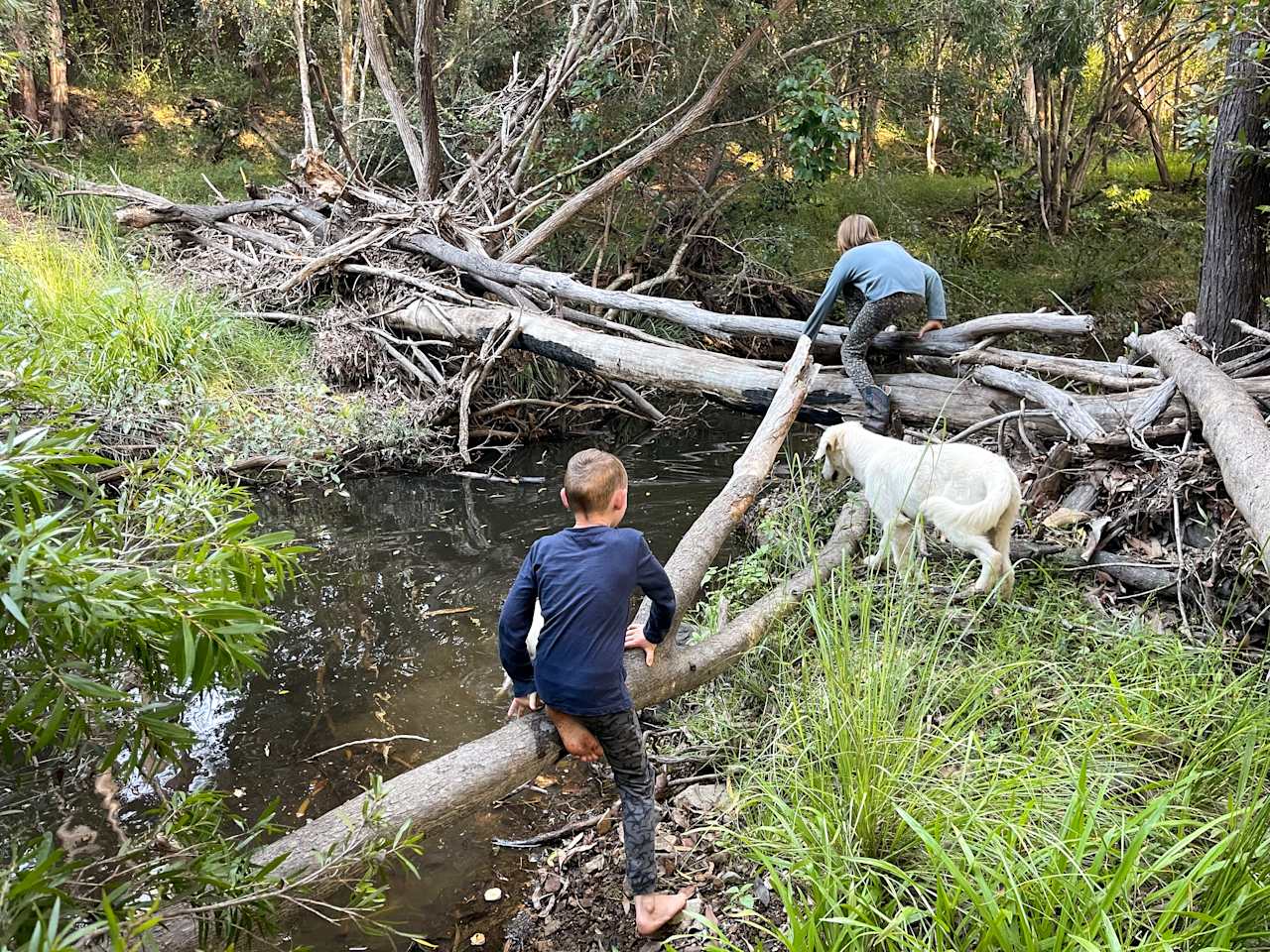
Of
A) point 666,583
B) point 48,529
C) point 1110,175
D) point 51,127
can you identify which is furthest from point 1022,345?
point 51,127

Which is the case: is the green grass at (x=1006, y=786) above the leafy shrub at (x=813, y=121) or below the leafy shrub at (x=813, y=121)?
below

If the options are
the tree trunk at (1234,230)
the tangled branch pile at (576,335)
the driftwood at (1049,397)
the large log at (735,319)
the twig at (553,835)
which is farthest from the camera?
the tree trunk at (1234,230)

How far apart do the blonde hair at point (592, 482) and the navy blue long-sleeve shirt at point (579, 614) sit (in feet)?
0.28

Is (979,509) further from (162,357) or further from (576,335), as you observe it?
(162,357)

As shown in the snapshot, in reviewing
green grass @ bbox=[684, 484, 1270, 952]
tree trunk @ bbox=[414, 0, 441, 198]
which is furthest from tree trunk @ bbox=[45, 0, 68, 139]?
green grass @ bbox=[684, 484, 1270, 952]

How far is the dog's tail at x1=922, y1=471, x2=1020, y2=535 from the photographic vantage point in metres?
4.05

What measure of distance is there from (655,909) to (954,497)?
2381 millimetres

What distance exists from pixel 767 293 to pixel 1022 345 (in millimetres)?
3434

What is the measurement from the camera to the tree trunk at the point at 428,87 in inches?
379

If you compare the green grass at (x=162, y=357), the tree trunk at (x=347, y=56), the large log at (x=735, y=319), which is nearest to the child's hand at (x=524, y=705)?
the green grass at (x=162, y=357)

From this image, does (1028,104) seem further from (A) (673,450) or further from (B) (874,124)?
(A) (673,450)

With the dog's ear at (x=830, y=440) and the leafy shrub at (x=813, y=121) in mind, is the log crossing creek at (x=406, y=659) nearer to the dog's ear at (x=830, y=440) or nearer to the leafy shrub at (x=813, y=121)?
the dog's ear at (x=830, y=440)

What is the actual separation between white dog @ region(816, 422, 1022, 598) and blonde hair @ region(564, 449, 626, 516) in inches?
59.1

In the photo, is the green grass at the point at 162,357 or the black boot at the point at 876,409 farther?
the green grass at the point at 162,357
